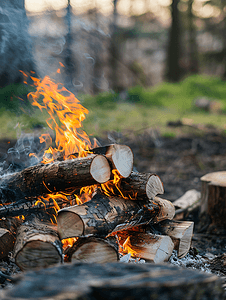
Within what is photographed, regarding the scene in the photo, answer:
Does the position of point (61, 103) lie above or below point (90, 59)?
below

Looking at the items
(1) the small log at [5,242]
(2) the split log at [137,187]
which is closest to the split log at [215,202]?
(2) the split log at [137,187]

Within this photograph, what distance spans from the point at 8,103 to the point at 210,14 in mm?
12663

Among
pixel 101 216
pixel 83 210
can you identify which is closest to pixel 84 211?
pixel 83 210

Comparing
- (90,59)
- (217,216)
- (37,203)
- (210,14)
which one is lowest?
(217,216)

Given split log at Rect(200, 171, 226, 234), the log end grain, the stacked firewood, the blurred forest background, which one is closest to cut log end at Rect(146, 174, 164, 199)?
the stacked firewood

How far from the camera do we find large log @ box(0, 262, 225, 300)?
1.06m

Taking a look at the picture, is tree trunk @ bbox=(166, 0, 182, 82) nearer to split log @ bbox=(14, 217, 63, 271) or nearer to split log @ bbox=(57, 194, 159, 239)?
split log @ bbox=(57, 194, 159, 239)

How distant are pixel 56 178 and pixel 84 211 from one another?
1.45 ft

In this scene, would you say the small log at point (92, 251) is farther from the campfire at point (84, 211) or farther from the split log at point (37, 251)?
the split log at point (37, 251)

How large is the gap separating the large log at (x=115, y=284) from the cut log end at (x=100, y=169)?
3.20 ft

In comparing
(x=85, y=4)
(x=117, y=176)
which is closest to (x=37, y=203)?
(x=117, y=176)

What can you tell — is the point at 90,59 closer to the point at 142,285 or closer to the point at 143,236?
the point at 143,236

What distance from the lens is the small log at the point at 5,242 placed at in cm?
222

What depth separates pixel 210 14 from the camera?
578 inches
